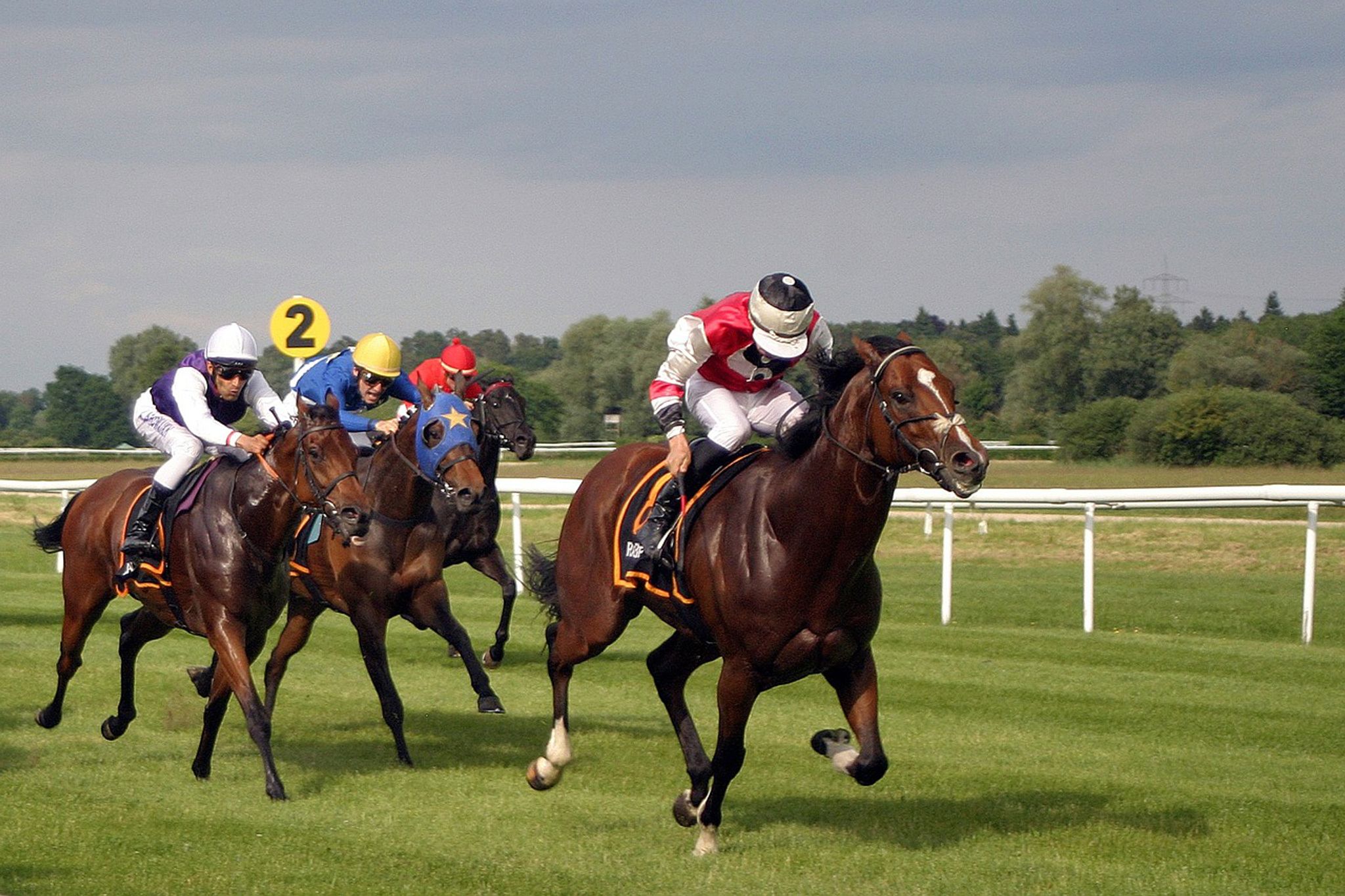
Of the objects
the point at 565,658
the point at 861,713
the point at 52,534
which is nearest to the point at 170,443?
the point at 52,534

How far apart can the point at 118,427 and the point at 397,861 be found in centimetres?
4452

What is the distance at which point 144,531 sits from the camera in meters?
6.81

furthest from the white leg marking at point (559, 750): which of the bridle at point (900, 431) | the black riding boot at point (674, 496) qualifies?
the bridle at point (900, 431)

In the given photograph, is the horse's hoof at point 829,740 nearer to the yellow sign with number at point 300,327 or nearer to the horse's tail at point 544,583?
the horse's tail at point 544,583

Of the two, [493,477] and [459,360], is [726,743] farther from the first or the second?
[459,360]

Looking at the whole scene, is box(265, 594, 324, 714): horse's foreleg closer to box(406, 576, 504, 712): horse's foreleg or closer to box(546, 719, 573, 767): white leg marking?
box(406, 576, 504, 712): horse's foreleg

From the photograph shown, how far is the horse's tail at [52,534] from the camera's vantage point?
25.4 ft

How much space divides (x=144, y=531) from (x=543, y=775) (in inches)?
89.0

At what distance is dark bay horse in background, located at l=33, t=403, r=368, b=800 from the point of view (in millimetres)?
5965

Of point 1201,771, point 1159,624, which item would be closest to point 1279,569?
point 1159,624

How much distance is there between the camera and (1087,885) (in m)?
4.47

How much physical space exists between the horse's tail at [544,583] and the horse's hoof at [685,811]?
1.24m

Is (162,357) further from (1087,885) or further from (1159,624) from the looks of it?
(1087,885)

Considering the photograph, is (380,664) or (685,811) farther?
(380,664)
